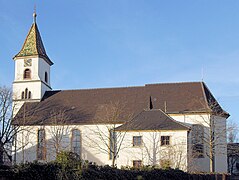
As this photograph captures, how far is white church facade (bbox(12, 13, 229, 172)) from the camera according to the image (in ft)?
117

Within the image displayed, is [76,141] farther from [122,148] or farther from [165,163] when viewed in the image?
[165,163]

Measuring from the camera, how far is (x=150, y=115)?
3725 cm

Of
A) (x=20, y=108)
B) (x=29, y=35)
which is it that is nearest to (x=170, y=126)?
(x=20, y=108)

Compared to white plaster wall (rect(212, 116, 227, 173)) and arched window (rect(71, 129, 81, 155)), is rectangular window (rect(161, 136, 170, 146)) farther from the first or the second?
arched window (rect(71, 129, 81, 155))

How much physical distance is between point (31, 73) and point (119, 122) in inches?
547

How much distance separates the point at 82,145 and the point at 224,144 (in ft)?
50.7

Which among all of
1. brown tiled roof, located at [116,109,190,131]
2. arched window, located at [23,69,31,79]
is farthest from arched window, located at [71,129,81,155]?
arched window, located at [23,69,31,79]

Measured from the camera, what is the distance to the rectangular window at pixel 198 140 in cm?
Result: 3694

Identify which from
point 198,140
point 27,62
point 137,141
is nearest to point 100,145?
point 137,141

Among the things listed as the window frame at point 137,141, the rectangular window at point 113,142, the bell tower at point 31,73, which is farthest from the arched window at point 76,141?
the bell tower at point 31,73

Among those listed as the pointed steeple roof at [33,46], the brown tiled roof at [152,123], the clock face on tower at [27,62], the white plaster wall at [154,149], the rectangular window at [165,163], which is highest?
the pointed steeple roof at [33,46]

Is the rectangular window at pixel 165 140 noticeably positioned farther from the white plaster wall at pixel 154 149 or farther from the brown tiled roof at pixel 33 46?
the brown tiled roof at pixel 33 46

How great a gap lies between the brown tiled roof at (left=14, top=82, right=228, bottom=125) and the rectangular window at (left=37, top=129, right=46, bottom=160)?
131cm

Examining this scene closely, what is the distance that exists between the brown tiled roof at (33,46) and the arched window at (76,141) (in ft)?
38.2
